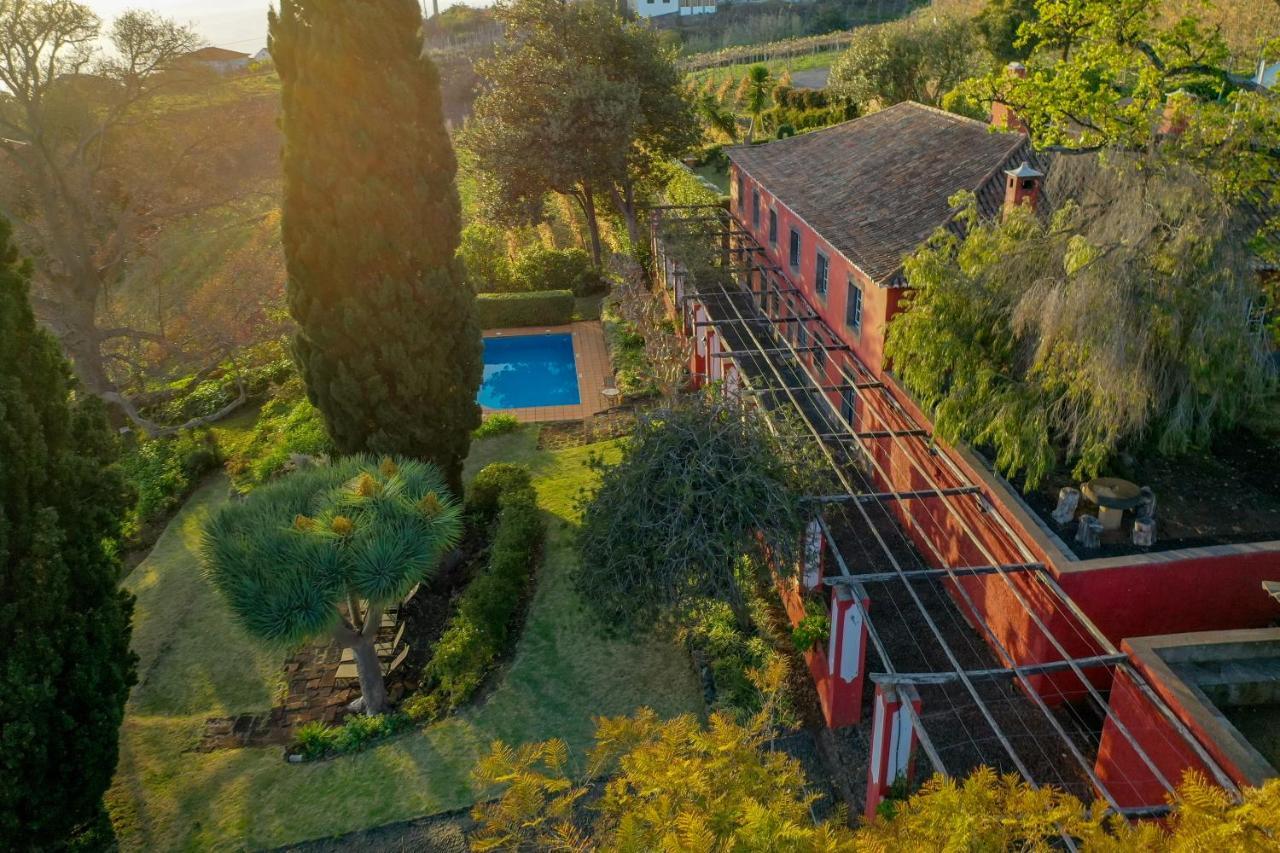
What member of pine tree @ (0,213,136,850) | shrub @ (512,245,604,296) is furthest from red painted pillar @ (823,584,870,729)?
shrub @ (512,245,604,296)

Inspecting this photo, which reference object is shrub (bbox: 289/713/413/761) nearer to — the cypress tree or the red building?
the cypress tree

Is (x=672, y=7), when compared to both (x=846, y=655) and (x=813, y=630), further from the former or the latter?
(x=846, y=655)

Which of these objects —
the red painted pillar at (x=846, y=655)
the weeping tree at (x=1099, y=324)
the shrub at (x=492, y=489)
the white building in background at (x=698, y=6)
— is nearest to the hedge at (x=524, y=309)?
the shrub at (x=492, y=489)

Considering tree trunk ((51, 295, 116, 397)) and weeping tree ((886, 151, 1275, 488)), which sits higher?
weeping tree ((886, 151, 1275, 488))

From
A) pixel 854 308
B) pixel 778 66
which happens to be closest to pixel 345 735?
pixel 854 308

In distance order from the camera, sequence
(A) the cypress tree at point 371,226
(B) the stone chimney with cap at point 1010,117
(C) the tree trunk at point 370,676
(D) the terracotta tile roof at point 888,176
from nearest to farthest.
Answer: (C) the tree trunk at point 370,676, (A) the cypress tree at point 371,226, (D) the terracotta tile roof at point 888,176, (B) the stone chimney with cap at point 1010,117

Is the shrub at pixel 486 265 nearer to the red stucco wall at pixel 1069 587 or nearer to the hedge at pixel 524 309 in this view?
the hedge at pixel 524 309
